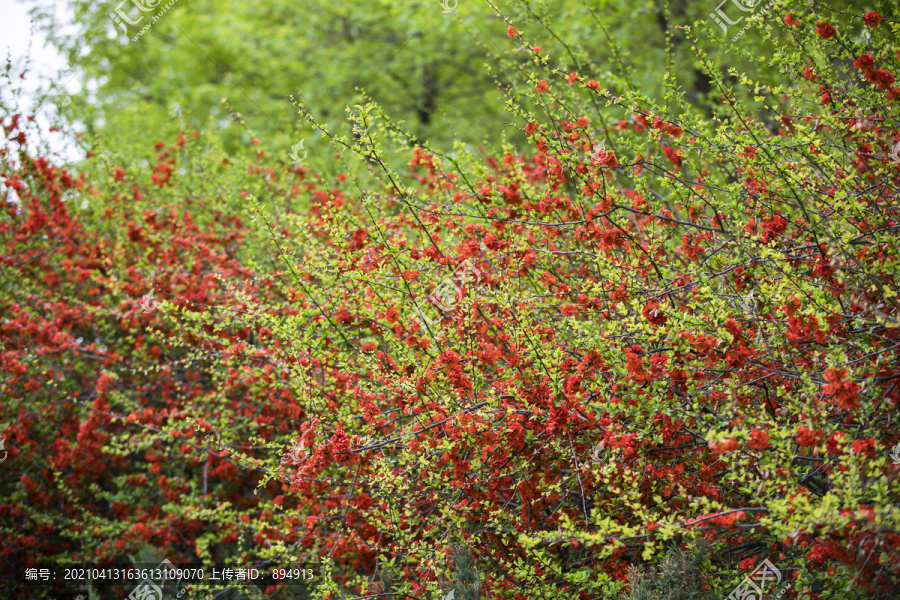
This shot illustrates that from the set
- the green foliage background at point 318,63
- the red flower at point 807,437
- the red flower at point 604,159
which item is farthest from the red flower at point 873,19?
the green foliage background at point 318,63

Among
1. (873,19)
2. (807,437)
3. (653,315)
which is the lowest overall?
(807,437)

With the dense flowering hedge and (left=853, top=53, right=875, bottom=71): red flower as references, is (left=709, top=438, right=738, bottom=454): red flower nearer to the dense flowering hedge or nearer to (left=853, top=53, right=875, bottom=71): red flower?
the dense flowering hedge

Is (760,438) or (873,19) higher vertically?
(873,19)

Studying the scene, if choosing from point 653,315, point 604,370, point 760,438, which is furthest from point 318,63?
point 760,438

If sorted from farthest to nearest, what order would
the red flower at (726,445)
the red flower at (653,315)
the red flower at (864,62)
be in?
the red flower at (864,62), the red flower at (653,315), the red flower at (726,445)

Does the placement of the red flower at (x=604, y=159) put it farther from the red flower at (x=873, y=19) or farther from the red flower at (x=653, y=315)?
the red flower at (x=873, y=19)

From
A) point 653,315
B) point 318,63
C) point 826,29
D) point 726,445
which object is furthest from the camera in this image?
point 318,63

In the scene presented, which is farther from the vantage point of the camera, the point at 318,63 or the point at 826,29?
the point at 318,63

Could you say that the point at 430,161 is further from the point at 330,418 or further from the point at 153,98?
the point at 153,98

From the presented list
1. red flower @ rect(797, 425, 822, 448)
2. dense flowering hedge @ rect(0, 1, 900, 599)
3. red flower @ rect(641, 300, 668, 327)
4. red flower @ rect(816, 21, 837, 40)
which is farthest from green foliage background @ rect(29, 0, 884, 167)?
red flower @ rect(797, 425, 822, 448)

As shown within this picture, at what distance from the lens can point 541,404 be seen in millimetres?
2650

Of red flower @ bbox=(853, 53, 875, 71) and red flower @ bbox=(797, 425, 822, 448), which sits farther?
red flower @ bbox=(853, 53, 875, 71)

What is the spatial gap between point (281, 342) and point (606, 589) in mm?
2036

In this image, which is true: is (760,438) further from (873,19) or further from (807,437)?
(873,19)
